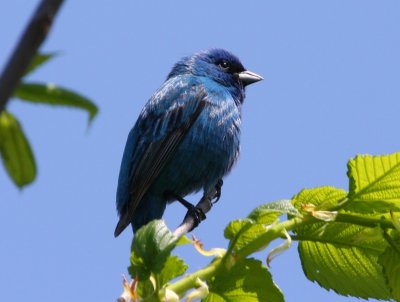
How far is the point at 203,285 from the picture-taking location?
2.20 m

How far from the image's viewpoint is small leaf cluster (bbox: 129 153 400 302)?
2332mm

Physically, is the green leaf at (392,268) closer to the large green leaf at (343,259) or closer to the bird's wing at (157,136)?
the large green leaf at (343,259)

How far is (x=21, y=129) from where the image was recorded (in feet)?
3.45

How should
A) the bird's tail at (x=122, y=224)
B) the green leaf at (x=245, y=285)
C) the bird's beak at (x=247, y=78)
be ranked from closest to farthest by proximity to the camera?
1. the green leaf at (x=245, y=285)
2. the bird's tail at (x=122, y=224)
3. the bird's beak at (x=247, y=78)

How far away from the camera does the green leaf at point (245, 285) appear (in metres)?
2.55

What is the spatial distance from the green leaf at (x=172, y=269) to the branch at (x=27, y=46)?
1.67 meters

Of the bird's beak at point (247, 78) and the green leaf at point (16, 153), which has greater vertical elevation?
the bird's beak at point (247, 78)

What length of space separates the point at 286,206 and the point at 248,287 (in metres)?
0.37

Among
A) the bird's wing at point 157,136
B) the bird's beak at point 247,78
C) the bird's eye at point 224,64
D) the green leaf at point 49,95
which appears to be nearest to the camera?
the green leaf at point 49,95

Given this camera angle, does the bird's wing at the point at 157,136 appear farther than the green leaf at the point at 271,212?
Yes

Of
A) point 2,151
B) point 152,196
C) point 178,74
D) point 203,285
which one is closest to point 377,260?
point 203,285

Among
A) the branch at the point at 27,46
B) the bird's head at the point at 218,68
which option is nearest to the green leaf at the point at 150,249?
the branch at the point at 27,46

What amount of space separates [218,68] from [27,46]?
9.87 metres

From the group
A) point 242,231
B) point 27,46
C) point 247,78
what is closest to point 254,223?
point 242,231
